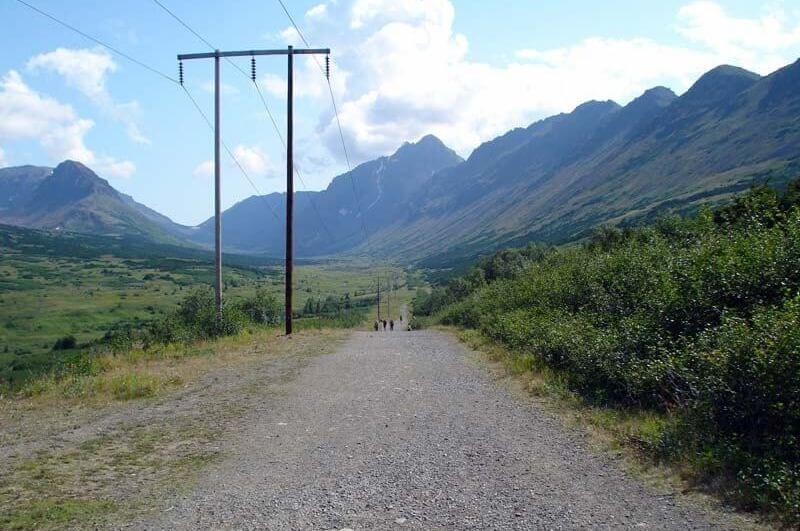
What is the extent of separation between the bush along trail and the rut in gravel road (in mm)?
964

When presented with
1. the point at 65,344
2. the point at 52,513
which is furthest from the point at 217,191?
the point at 65,344

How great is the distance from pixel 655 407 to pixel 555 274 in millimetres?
14754

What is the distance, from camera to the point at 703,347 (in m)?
9.08

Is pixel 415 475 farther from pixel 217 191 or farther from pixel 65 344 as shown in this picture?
pixel 65 344

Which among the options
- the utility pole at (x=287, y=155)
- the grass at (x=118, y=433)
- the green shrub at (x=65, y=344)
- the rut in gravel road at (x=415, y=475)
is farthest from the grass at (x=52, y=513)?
the green shrub at (x=65, y=344)

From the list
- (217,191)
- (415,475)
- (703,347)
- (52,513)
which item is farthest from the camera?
(217,191)

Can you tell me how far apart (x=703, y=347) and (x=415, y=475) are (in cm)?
505

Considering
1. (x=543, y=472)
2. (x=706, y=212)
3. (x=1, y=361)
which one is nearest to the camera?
(x=543, y=472)

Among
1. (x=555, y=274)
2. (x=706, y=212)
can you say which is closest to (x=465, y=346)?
(x=555, y=274)

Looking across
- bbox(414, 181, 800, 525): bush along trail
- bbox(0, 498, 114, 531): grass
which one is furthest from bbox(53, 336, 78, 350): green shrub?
bbox(0, 498, 114, 531): grass

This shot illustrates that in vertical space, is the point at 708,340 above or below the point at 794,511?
above

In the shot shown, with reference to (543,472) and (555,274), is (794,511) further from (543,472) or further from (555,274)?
(555,274)

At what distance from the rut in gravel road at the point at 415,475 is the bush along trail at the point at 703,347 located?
964mm

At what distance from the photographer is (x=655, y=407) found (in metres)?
9.78
